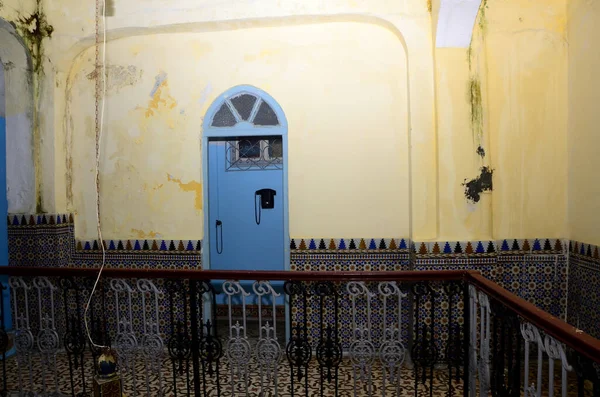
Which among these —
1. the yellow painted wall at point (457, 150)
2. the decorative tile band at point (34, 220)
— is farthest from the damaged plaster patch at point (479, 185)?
the decorative tile band at point (34, 220)

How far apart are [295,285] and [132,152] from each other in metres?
2.63

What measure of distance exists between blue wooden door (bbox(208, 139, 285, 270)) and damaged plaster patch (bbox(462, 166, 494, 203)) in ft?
7.76

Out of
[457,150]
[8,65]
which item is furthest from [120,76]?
[457,150]

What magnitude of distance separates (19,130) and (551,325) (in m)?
5.03

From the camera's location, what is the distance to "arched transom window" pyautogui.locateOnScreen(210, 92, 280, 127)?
4.11 meters

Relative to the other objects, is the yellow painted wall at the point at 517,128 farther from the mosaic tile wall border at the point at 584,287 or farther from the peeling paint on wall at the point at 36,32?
the peeling paint on wall at the point at 36,32

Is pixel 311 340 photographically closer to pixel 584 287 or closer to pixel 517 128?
pixel 584 287

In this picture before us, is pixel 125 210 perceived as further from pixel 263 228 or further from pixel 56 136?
pixel 263 228

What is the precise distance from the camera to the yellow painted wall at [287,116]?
396 centimetres

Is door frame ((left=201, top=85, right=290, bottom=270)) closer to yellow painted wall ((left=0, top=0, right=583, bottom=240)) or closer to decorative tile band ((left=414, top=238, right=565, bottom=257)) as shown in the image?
yellow painted wall ((left=0, top=0, right=583, bottom=240))

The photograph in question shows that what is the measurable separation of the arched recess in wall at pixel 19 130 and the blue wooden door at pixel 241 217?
78.3 inches

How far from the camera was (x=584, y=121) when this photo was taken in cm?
347

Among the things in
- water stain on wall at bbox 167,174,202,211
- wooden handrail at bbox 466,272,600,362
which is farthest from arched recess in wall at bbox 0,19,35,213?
wooden handrail at bbox 466,272,600,362

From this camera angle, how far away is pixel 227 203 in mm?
5125
